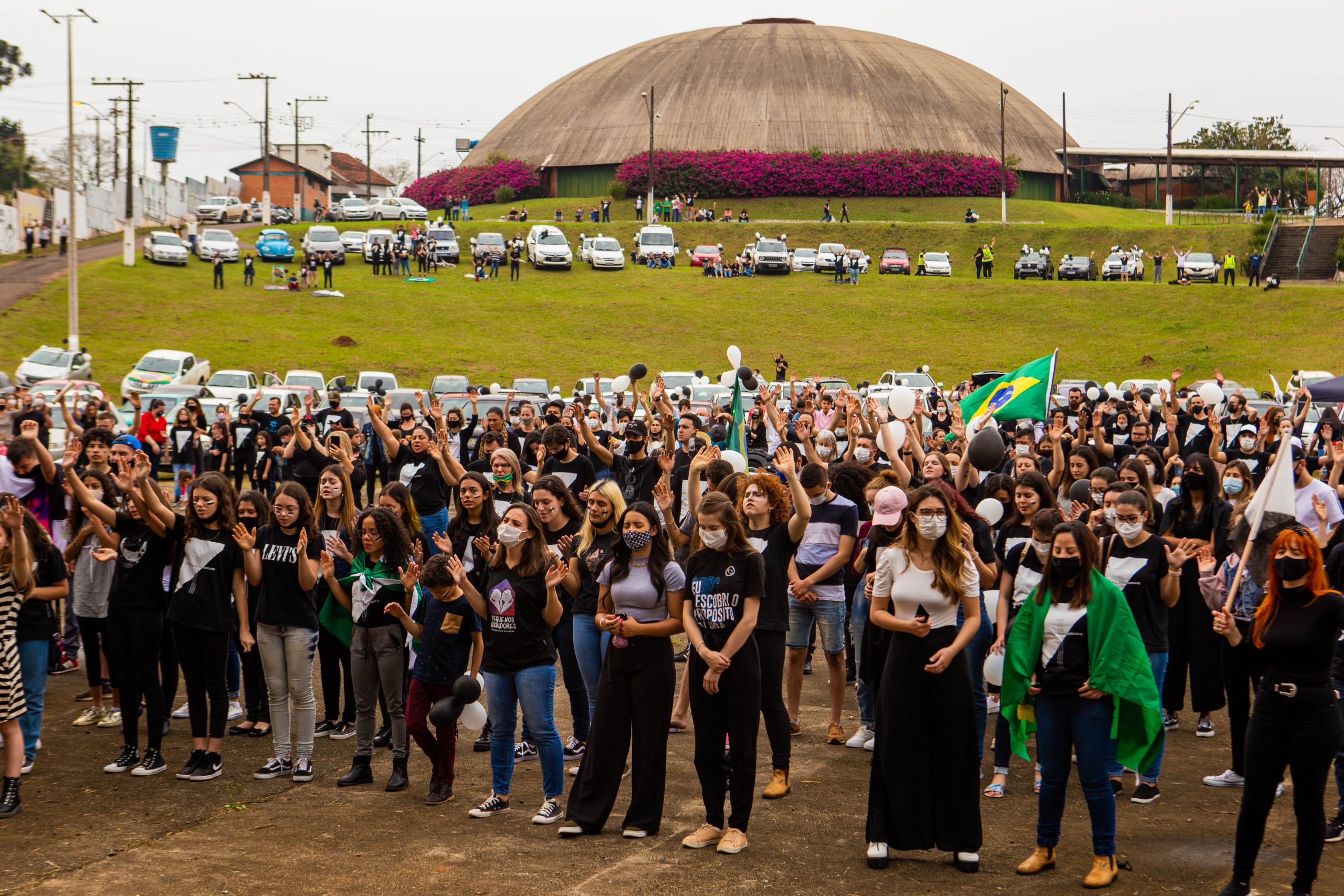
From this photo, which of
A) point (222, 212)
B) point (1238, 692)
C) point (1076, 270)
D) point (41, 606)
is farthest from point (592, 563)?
point (222, 212)

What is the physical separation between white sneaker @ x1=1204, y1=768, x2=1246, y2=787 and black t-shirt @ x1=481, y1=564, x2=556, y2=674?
4170mm

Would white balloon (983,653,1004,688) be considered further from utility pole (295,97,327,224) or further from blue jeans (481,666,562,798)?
utility pole (295,97,327,224)

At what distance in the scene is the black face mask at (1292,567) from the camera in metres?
5.86

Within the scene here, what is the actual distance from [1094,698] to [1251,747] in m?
0.73

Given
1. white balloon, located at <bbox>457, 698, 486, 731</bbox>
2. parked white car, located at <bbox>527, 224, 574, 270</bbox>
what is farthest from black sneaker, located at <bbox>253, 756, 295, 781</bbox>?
parked white car, located at <bbox>527, 224, 574, 270</bbox>

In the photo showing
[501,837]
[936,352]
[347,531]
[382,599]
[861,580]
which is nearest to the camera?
[501,837]

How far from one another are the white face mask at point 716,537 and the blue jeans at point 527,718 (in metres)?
1.22

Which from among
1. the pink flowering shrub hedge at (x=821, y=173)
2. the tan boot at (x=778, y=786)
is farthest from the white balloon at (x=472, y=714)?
the pink flowering shrub hedge at (x=821, y=173)

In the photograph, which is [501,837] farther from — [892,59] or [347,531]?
[892,59]

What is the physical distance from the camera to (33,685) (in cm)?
784

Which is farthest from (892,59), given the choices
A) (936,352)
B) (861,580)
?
(861,580)

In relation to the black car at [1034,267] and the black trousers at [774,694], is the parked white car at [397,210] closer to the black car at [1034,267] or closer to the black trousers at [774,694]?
the black car at [1034,267]

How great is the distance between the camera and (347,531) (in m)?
8.17

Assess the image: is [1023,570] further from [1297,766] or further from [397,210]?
[397,210]
